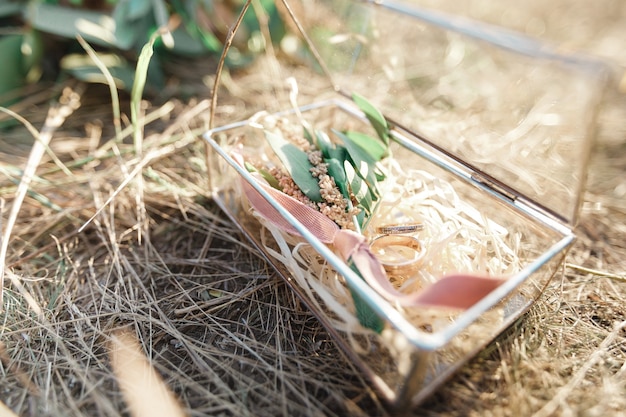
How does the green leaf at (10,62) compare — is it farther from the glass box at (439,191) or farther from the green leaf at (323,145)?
the green leaf at (323,145)

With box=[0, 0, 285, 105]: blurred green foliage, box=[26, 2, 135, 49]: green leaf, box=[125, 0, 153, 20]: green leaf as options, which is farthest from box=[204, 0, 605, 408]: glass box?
box=[26, 2, 135, 49]: green leaf

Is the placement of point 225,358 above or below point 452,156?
below

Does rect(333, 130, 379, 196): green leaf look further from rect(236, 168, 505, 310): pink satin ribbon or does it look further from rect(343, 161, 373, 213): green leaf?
rect(236, 168, 505, 310): pink satin ribbon

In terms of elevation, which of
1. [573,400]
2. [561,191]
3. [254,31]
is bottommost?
[573,400]

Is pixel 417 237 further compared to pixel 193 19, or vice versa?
pixel 193 19

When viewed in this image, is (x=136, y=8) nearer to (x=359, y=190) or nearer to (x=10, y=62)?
(x=10, y=62)

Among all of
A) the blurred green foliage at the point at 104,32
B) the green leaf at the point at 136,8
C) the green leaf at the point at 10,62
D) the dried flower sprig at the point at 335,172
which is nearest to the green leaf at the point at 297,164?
the dried flower sprig at the point at 335,172

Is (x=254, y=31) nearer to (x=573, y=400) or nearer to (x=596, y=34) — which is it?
(x=573, y=400)

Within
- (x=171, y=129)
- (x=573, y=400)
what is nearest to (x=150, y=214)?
(x=171, y=129)
